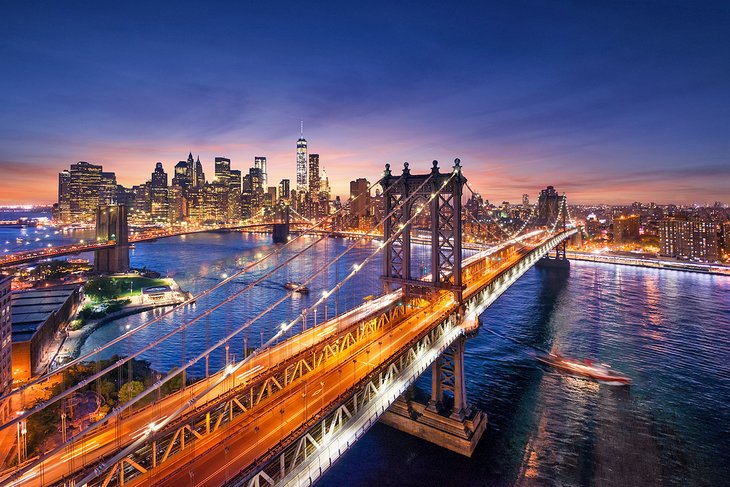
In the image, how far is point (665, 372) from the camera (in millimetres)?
26812

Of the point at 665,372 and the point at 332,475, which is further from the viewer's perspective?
the point at 665,372

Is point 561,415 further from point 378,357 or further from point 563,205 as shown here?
point 563,205

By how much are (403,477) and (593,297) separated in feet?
138

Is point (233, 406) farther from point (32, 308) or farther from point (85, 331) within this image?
point (32, 308)

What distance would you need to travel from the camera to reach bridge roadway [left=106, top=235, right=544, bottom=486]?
27.9ft

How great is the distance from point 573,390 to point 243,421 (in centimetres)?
2235

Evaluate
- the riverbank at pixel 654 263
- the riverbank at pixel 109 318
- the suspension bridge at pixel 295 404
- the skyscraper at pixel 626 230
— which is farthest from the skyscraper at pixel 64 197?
the skyscraper at pixel 626 230

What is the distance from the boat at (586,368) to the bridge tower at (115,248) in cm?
6568

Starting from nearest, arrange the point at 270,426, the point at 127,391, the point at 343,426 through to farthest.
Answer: the point at 270,426, the point at 343,426, the point at 127,391

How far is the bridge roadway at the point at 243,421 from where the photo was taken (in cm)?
853

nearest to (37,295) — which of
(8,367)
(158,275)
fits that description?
(8,367)

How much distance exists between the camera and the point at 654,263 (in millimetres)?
72125

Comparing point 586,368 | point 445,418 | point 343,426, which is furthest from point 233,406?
point 586,368

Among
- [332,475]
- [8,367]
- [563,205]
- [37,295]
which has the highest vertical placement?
[563,205]
